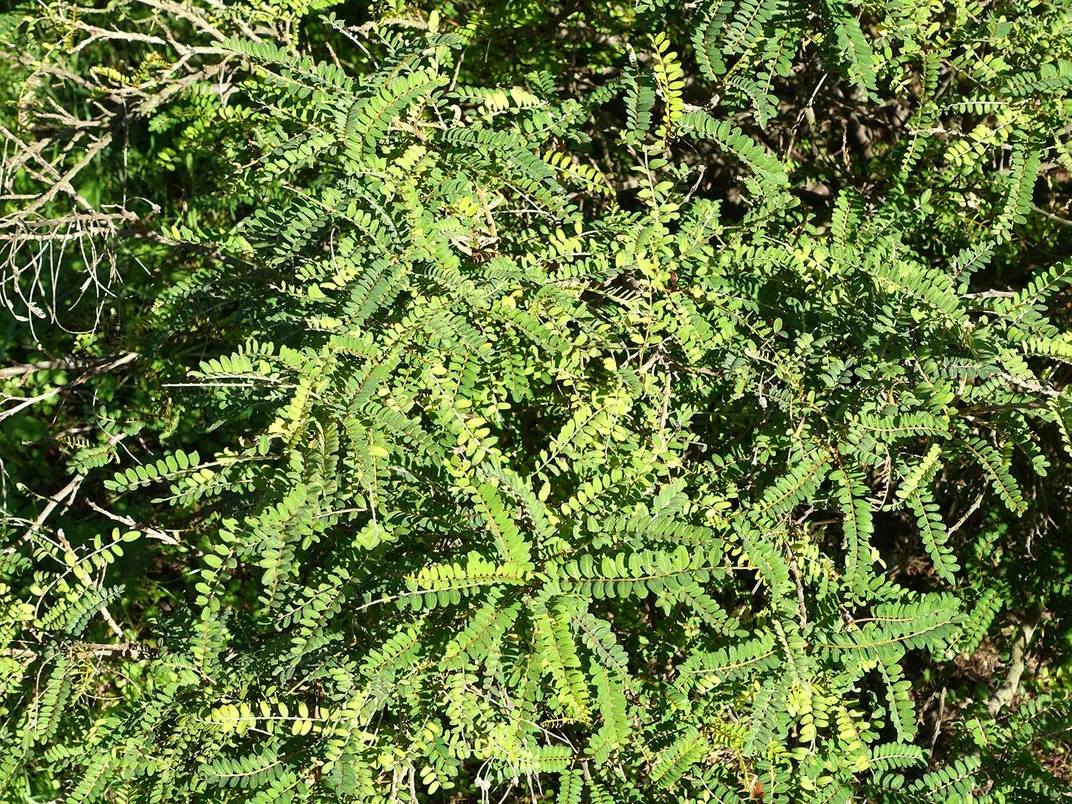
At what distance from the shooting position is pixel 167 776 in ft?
7.66

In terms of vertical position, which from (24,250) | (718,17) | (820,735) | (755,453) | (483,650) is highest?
(718,17)

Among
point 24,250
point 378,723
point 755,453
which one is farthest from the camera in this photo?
point 24,250

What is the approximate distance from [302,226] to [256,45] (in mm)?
498

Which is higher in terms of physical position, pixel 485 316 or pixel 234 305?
pixel 485 316

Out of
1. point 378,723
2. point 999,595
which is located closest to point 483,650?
point 378,723

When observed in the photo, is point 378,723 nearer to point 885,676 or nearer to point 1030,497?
point 885,676

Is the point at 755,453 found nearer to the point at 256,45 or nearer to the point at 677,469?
the point at 677,469

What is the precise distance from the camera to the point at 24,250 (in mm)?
4348

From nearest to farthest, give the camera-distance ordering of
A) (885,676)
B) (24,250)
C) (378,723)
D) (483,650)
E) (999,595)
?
(483,650) → (885,676) → (378,723) → (999,595) → (24,250)

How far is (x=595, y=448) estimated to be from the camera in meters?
2.46

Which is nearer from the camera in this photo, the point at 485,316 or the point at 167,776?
the point at 167,776

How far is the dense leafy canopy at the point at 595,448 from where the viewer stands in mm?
2166

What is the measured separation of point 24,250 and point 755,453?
11.5 ft

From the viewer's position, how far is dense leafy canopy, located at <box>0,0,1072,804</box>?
217 cm
